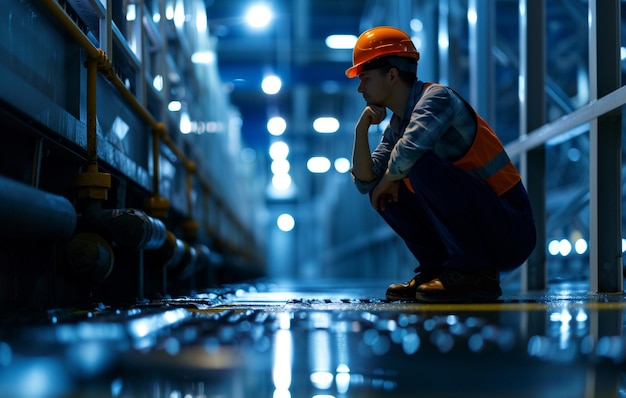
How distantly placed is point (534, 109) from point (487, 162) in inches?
84.2

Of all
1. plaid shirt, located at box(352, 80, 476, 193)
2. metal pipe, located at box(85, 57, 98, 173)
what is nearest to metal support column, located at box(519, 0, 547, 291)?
plaid shirt, located at box(352, 80, 476, 193)

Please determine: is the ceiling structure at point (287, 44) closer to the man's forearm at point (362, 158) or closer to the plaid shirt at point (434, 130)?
the man's forearm at point (362, 158)

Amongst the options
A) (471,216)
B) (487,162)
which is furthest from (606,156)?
(471,216)

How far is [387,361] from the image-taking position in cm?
137

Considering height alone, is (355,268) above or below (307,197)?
below

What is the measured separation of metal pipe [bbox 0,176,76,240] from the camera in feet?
6.39

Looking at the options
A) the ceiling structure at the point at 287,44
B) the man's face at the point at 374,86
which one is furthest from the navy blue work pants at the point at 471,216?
the ceiling structure at the point at 287,44

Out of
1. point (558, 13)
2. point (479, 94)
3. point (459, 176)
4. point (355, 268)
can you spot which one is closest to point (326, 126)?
→ point (355, 268)

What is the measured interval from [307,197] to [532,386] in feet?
82.5

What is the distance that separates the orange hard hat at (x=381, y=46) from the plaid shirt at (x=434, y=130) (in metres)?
0.25

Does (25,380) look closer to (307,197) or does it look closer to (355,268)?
(355,268)

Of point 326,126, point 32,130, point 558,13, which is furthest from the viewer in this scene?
point 326,126

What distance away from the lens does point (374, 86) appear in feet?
10.5

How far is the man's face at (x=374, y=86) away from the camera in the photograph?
3.19m
